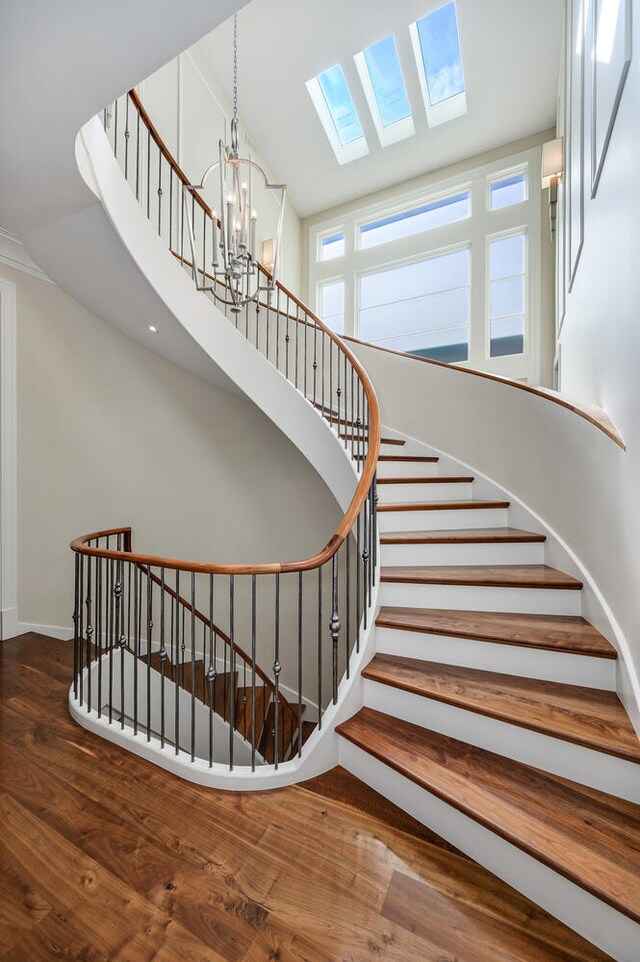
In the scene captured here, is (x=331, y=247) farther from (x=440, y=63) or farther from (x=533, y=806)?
(x=533, y=806)

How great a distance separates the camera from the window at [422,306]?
530cm

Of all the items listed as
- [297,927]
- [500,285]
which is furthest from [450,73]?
[297,927]


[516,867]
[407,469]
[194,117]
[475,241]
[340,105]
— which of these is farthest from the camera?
[340,105]

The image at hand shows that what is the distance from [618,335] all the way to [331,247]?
553 centimetres

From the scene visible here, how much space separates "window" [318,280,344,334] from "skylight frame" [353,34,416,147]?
5.69 ft

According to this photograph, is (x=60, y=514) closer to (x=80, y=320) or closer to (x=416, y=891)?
(x=80, y=320)

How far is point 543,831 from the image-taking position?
1301 millimetres

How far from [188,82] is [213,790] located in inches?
246

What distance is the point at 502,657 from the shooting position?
6.23 ft

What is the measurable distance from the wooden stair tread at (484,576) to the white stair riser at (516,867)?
90 centimetres

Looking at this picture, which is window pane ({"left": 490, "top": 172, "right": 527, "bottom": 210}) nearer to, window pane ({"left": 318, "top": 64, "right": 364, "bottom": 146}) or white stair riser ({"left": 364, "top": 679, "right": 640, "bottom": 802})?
window pane ({"left": 318, "top": 64, "right": 364, "bottom": 146})

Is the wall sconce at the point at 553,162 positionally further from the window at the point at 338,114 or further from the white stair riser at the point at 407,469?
the white stair riser at the point at 407,469

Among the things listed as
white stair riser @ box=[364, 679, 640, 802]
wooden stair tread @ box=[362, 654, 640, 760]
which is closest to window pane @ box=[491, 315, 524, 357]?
wooden stair tread @ box=[362, 654, 640, 760]

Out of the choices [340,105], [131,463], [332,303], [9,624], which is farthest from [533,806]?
[340,105]
